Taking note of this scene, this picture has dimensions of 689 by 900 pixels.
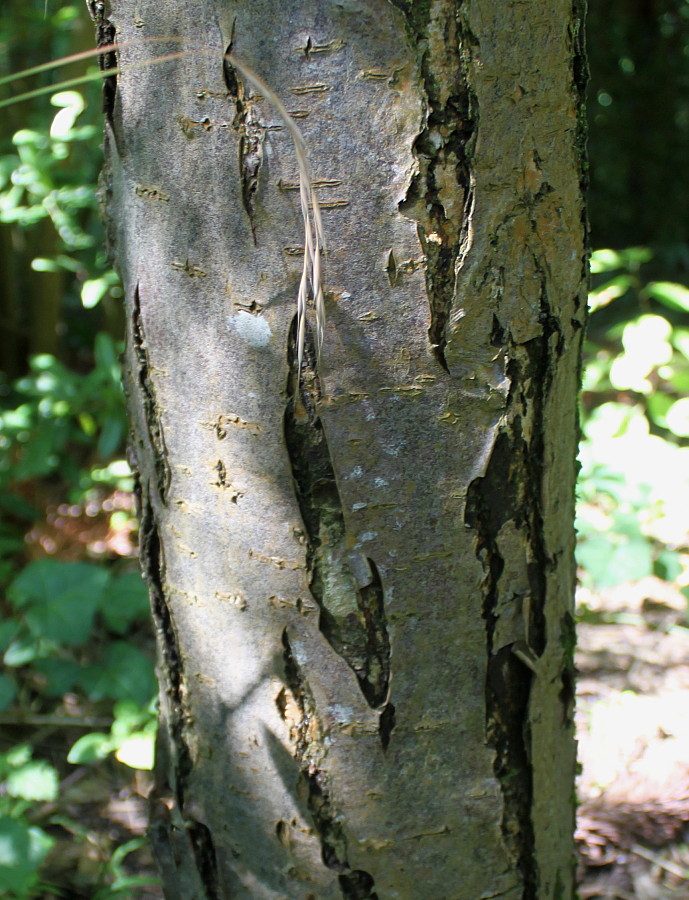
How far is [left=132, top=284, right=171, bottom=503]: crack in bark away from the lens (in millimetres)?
846

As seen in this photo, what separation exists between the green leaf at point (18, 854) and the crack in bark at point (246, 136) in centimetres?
108

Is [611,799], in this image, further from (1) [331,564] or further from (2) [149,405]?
(2) [149,405]

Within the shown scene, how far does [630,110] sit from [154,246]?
18.1 ft

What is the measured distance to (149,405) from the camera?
870 mm

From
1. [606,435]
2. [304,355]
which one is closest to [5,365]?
[606,435]

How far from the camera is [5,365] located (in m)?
4.00

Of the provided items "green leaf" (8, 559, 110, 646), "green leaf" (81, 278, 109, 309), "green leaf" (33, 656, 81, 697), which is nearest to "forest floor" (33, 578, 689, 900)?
"green leaf" (33, 656, 81, 697)

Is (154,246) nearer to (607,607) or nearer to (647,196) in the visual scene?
(607,607)

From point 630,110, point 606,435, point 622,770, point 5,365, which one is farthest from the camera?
point 630,110

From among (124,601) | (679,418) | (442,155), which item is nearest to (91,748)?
(124,601)

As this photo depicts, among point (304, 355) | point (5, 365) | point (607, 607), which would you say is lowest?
point (304, 355)

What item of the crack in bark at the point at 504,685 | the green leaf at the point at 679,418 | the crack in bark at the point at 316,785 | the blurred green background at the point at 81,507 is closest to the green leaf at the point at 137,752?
the blurred green background at the point at 81,507

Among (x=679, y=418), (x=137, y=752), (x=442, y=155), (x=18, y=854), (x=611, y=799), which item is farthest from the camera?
(x=679, y=418)

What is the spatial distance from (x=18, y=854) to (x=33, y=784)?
0.27 m
